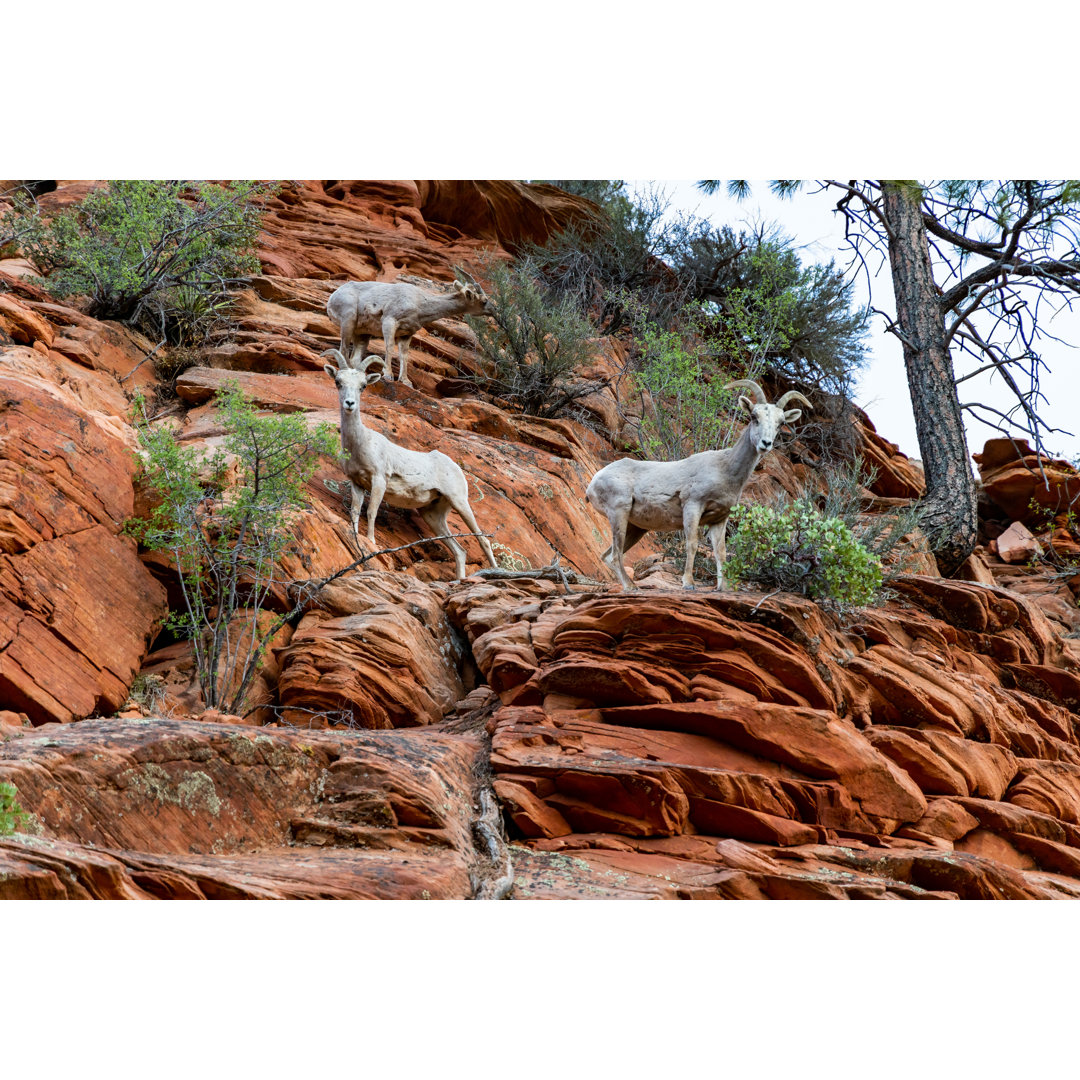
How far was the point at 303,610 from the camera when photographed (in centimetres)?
978

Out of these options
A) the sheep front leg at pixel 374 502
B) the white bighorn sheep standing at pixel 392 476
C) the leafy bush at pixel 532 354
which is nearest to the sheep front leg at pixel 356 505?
the white bighorn sheep standing at pixel 392 476

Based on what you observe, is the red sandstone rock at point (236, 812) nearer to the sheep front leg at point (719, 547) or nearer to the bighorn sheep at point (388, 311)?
the sheep front leg at point (719, 547)

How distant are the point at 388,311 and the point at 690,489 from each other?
700 centimetres

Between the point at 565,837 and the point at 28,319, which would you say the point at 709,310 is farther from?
the point at 565,837

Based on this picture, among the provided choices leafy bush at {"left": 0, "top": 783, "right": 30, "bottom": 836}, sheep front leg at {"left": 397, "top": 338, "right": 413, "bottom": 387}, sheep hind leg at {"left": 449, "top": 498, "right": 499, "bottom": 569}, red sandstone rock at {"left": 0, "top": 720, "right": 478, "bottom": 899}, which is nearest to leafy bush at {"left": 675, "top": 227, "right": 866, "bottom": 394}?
sheep front leg at {"left": 397, "top": 338, "right": 413, "bottom": 387}

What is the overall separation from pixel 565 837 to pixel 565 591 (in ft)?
13.9

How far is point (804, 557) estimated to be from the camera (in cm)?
935

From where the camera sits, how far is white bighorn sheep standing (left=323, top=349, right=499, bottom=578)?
11250 mm

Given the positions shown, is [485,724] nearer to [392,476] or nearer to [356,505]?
[356,505]

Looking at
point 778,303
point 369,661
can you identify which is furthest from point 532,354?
point 369,661

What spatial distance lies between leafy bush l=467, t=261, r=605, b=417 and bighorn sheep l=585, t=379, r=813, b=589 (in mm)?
6704

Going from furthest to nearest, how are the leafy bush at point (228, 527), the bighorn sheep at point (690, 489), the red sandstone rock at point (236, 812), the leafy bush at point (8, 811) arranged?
1. the bighorn sheep at point (690, 489)
2. the leafy bush at point (228, 527)
3. the red sandstone rock at point (236, 812)
4. the leafy bush at point (8, 811)

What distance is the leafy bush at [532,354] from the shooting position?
55.6 feet

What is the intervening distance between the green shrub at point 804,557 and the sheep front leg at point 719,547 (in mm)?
131
